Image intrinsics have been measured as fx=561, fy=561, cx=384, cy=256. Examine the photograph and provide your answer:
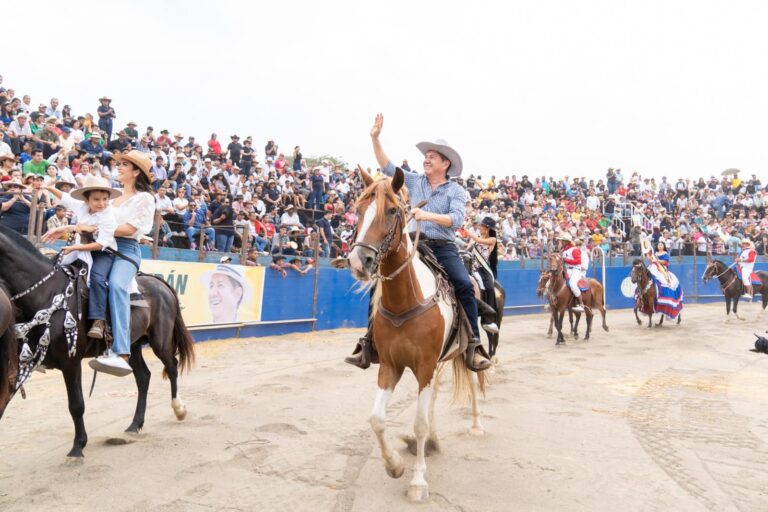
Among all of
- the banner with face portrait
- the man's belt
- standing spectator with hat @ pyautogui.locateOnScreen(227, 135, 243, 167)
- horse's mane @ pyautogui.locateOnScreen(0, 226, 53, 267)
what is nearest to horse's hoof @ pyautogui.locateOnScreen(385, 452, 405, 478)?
the man's belt

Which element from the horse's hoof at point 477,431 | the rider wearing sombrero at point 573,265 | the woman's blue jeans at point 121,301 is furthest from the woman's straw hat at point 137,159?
the rider wearing sombrero at point 573,265

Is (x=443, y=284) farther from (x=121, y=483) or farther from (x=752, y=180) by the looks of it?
(x=752, y=180)

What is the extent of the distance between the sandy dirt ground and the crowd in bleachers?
9.24 ft

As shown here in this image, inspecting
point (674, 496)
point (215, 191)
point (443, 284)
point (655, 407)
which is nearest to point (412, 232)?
point (443, 284)

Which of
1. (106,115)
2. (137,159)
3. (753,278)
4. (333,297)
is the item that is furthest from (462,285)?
(753,278)

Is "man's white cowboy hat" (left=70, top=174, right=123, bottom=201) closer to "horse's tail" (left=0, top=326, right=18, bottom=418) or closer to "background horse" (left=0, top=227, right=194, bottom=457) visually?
"background horse" (left=0, top=227, right=194, bottom=457)

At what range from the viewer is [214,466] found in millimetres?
4641

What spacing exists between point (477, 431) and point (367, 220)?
294 centimetres

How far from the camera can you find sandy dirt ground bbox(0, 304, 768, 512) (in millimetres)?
4133

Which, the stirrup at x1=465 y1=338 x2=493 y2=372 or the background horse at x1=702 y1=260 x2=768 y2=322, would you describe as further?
the background horse at x1=702 y1=260 x2=768 y2=322

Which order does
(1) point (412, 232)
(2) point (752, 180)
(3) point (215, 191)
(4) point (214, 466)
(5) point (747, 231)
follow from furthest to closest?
(2) point (752, 180), (5) point (747, 231), (3) point (215, 191), (1) point (412, 232), (4) point (214, 466)

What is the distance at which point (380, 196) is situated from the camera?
4027 mm

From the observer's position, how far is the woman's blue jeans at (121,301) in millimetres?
4996

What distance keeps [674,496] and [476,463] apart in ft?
5.05
